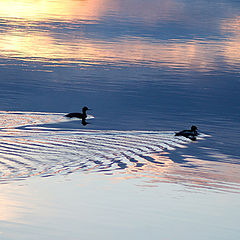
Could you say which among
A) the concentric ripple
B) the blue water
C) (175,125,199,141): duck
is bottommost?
the concentric ripple

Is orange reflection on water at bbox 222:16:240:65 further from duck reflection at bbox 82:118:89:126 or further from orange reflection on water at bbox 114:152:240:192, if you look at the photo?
orange reflection on water at bbox 114:152:240:192

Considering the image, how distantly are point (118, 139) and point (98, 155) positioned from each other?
2.96 m

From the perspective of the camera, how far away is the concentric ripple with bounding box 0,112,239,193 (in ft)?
60.0

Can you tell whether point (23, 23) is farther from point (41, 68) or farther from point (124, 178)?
point (124, 178)

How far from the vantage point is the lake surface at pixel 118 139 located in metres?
14.5

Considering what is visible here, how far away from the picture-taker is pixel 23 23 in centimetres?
7012

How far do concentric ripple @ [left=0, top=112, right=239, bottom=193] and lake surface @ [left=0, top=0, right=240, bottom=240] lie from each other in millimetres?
38

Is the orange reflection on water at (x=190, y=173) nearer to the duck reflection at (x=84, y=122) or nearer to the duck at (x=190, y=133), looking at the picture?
the duck at (x=190, y=133)

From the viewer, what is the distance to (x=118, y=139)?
77.4 ft

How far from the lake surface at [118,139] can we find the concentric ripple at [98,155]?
38 mm

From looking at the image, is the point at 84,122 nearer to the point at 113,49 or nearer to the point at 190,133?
the point at 190,133

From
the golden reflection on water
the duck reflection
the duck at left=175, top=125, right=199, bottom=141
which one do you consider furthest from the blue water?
the duck at left=175, top=125, right=199, bottom=141

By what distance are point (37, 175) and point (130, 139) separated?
21.8ft

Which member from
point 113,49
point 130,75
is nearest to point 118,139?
point 130,75
